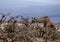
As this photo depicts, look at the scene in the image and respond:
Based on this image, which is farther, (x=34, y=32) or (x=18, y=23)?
(x=18, y=23)

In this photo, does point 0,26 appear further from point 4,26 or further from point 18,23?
point 18,23

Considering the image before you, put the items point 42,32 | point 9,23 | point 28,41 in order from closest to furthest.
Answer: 1. point 28,41
2. point 9,23
3. point 42,32

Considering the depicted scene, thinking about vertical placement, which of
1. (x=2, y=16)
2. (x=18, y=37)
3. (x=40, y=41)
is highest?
(x=2, y=16)

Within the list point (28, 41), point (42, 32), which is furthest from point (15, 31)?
point (42, 32)

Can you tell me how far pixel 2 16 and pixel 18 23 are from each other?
44cm

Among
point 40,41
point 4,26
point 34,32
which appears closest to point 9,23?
point 4,26

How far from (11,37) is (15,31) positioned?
24 cm

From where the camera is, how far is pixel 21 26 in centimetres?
422

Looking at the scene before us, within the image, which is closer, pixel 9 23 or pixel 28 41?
pixel 28 41

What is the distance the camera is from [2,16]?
405 centimetres

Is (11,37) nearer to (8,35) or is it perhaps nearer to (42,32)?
(8,35)

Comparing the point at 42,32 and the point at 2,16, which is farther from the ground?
the point at 2,16

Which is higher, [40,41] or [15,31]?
[15,31]

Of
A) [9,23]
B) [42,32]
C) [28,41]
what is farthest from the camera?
[42,32]
